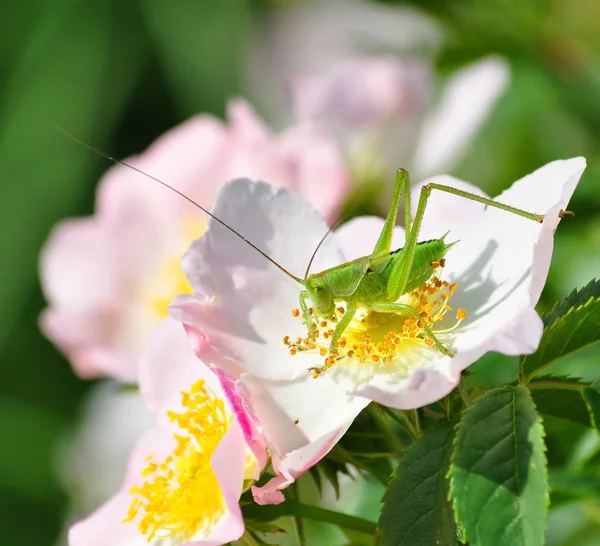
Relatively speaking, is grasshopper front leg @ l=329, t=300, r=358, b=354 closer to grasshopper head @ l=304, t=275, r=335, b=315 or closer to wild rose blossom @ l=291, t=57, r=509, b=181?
grasshopper head @ l=304, t=275, r=335, b=315

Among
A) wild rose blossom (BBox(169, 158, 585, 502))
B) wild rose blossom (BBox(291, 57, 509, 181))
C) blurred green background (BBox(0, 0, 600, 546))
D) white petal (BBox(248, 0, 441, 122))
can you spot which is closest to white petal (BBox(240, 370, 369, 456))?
wild rose blossom (BBox(169, 158, 585, 502))

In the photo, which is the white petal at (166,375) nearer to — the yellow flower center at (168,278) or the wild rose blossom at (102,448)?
the yellow flower center at (168,278)

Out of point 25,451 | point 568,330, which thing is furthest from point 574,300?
point 25,451

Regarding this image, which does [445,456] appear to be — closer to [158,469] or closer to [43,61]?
[158,469]

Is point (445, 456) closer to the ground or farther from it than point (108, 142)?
closer to the ground

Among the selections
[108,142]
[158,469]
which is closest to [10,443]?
[108,142]

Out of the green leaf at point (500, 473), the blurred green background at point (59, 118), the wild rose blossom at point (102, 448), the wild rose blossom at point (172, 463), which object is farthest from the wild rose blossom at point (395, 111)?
the blurred green background at point (59, 118)

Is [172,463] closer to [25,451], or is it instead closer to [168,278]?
[168,278]

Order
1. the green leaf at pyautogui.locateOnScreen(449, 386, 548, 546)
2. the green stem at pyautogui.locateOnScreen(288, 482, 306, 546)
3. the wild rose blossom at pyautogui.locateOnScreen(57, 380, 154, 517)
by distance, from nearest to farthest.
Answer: the green leaf at pyautogui.locateOnScreen(449, 386, 548, 546), the green stem at pyautogui.locateOnScreen(288, 482, 306, 546), the wild rose blossom at pyautogui.locateOnScreen(57, 380, 154, 517)
